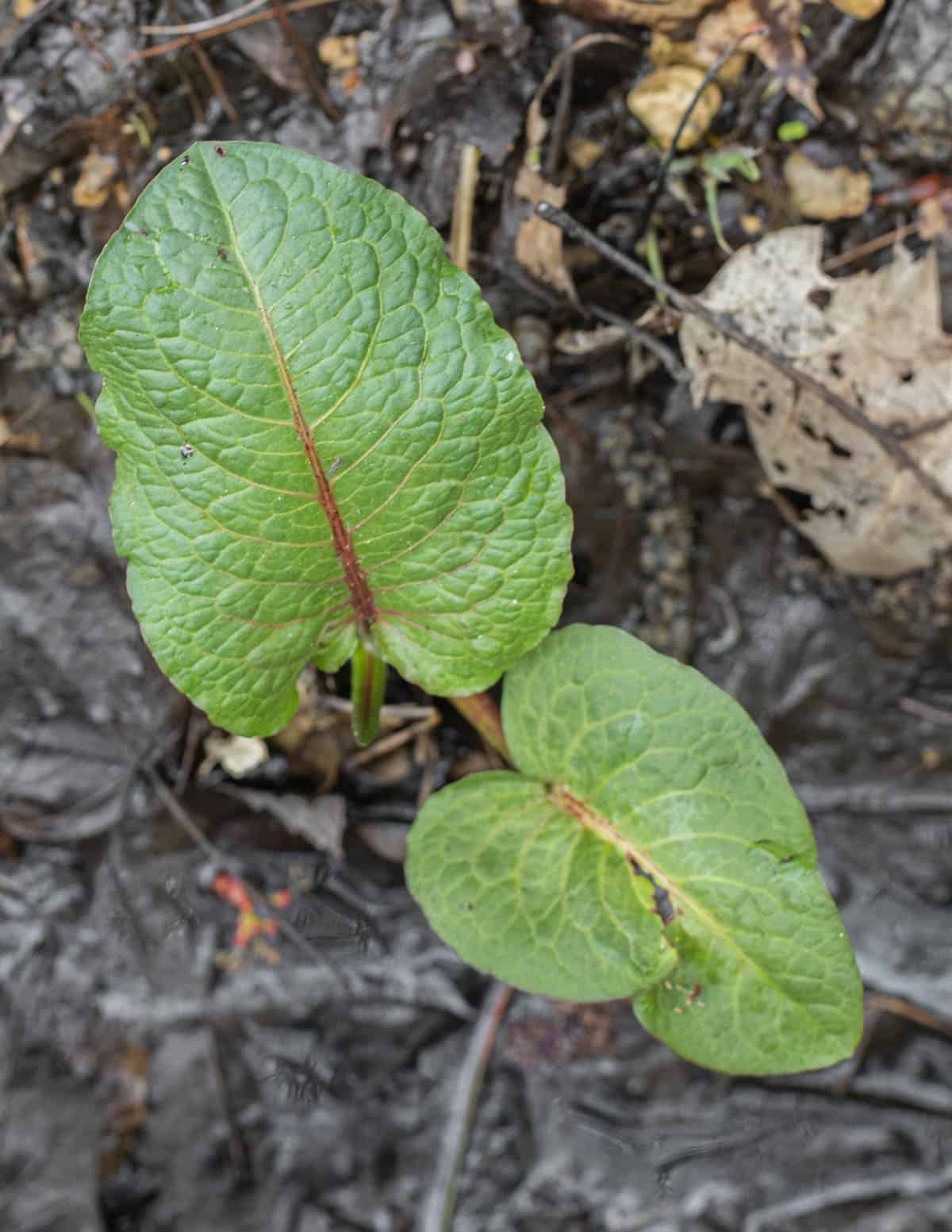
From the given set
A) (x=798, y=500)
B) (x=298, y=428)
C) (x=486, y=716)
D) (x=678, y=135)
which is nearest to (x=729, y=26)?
(x=678, y=135)

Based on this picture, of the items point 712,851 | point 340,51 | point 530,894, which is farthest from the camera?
point 340,51

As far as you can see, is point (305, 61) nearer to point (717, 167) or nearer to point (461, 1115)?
point (717, 167)

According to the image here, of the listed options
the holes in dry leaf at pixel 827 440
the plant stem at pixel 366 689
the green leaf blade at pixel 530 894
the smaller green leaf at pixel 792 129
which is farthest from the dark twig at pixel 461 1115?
the smaller green leaf at pixel 792 129

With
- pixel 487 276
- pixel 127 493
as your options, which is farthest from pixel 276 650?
pixel 487 276

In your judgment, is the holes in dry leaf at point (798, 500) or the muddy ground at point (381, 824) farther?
the holes in dry leaf at point (798, 500)

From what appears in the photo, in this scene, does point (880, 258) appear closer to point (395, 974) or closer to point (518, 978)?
point (518, 978)

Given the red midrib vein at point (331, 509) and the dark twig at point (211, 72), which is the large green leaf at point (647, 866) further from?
the dark twig at point (211, 72)
